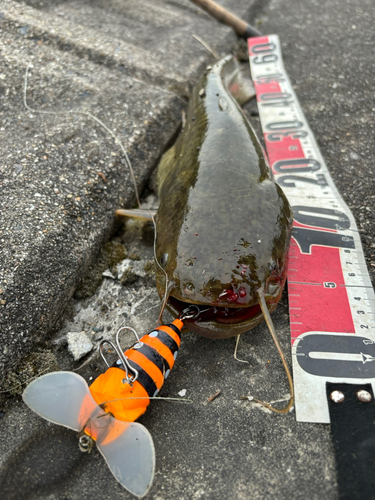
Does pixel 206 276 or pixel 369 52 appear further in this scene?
pixel 369 52

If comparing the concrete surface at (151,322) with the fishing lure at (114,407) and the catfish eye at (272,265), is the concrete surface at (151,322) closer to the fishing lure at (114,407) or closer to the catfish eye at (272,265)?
the fishing lure at (114,407)

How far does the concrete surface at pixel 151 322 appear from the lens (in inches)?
60.4

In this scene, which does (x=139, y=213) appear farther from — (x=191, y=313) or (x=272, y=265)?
(x=272, y=265)

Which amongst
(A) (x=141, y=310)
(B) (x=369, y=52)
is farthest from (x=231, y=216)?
(B) (x=369, y=52)

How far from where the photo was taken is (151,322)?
213 cm

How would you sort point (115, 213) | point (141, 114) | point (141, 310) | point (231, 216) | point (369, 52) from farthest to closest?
point (369, 52)
point (141, 114)
point (115, 213)
point (141, 310)
point (231, 216)

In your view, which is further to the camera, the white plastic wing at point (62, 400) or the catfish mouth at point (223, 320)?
the catfish mouth at point (223, 320)

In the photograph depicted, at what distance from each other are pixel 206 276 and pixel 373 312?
1.03 m

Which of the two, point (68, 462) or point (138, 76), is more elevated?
point (138, 76)

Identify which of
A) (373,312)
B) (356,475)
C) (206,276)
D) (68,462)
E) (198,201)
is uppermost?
(198,201)

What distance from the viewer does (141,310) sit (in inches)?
86.4

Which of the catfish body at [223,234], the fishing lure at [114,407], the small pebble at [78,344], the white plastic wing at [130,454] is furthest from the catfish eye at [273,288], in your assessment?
the small pebble at [78,344]

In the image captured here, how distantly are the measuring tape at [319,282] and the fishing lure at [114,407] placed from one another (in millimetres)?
715

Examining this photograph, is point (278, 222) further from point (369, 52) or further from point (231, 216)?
point (369, 52)
